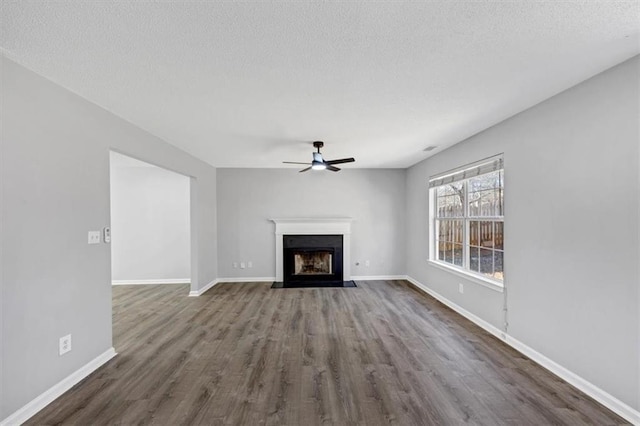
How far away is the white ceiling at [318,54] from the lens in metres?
1.44

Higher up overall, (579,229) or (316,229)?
(579,229)

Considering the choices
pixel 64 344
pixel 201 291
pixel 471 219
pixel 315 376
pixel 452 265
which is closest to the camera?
pixel 64 344

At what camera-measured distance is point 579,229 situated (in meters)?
2.26

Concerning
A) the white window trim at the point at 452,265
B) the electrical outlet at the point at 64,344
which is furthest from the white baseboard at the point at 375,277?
the electrical outlet at the point at 64,344

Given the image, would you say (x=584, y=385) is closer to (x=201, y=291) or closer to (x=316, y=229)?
(x=316, y=229)

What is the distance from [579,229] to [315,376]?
252 cm

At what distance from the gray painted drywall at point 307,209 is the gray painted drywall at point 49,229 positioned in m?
3.15

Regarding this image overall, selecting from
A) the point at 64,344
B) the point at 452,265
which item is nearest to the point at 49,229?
the point at 64,344

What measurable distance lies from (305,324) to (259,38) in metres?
3.21

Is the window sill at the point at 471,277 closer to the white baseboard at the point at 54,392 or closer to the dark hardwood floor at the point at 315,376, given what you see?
the dark hardwood floor at the point at 315,376

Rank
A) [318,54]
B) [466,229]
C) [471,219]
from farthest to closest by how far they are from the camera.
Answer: [466,229], [471,219], [318,54]

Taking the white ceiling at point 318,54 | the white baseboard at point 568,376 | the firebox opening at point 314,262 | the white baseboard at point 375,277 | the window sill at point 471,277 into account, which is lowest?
the white baseboard at point 375,277

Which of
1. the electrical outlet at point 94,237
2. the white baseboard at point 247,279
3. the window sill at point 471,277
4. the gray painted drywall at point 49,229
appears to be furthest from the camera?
the white baseboard at point 247,279

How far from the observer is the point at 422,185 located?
5.34 m
